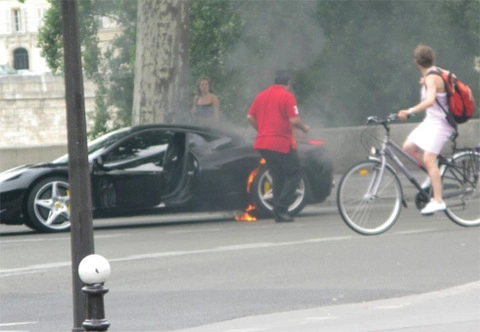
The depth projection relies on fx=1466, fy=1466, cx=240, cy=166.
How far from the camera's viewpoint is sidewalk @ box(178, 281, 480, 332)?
7.88 m

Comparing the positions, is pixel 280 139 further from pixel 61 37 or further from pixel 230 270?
pixel 61 37

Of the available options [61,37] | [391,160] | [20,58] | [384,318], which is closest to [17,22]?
[20,58]

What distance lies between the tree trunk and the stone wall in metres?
53.2

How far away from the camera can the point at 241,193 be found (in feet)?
55.0

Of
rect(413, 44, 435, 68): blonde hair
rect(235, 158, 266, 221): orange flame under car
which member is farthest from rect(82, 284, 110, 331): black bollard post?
rect(235, 158, 266, 221): orange flame under car

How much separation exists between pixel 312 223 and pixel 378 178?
2.64m

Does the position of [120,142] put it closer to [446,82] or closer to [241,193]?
[241,193]

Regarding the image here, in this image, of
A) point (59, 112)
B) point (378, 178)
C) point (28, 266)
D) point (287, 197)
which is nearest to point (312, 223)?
point (287, 197)

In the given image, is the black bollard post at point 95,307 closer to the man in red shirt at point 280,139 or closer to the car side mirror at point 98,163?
the man in red shirt at point 280,139

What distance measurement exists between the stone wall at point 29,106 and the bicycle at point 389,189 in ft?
206

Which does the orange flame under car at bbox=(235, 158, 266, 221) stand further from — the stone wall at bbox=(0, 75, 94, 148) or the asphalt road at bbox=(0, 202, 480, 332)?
the stone wall at bbox=(0, 75, 94, 148)

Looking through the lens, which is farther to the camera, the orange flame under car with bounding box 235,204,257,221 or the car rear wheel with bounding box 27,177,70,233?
the orange flame under car with bounding box 235,204,257,221

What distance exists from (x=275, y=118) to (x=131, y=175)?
1.73m

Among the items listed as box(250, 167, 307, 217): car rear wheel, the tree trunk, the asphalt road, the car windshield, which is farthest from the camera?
the tree trunk
